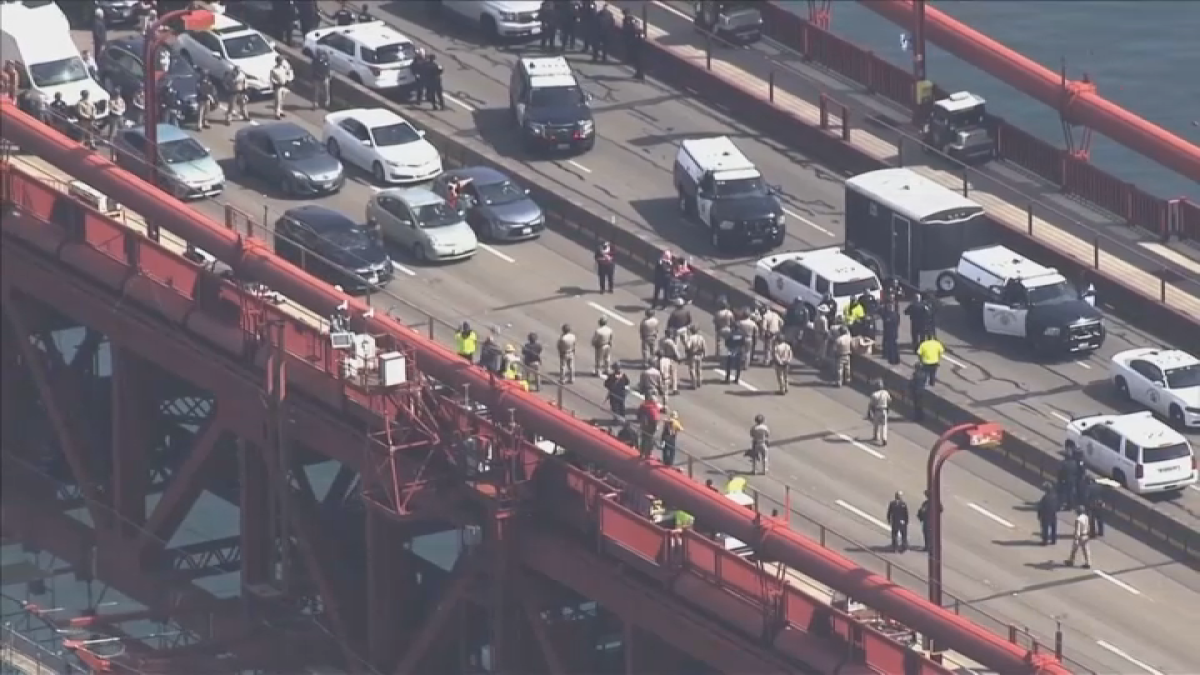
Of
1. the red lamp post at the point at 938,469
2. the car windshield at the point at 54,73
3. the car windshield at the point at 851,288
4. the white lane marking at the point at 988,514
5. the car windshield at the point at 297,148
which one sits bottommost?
the white lane marking at the point at 988,514

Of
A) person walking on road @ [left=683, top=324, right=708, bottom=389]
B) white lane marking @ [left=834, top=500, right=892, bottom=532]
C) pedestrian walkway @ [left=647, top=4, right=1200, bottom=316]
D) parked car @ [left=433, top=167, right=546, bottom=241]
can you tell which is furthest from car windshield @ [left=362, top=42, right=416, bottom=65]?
white lane marking @ [left=834, top=500, right=892, bottom=532]

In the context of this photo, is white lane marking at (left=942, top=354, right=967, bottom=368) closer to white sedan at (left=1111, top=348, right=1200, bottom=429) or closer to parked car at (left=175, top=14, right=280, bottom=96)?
white sedan at (left=1111, top=348, right=1200, bottom=429)

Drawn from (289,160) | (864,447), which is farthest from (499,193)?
(864,447)

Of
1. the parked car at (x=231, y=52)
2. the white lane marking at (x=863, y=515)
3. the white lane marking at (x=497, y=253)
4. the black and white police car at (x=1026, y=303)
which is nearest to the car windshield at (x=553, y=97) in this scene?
the white lane marking at (x=497, y=253)

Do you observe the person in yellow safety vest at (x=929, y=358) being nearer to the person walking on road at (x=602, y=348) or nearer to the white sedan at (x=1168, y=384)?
the white sedan at (x=1168, y=384)

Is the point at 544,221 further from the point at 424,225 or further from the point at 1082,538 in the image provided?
the point at 1082,538

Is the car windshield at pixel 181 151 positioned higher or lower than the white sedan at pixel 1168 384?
higher
